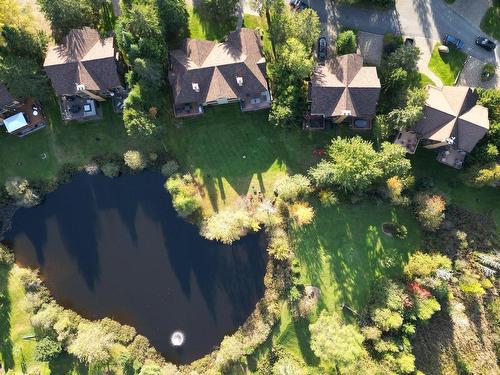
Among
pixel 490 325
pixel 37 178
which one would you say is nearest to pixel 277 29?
pixel 37 178

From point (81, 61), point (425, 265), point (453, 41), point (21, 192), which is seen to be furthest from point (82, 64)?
point (425, 265)

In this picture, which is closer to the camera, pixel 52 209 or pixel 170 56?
pixel 170 56

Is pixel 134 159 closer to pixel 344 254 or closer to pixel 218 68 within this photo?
pixel 218 68

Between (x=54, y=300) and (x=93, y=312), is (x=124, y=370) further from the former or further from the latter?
(x=54, y=300)

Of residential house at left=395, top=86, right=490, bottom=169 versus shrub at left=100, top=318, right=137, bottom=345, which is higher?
residential house at left=395, top=86, right=490, bottom=169

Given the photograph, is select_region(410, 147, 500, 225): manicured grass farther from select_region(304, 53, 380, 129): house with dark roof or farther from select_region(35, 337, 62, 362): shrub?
select_region(35, 337, 62, 362): shrub

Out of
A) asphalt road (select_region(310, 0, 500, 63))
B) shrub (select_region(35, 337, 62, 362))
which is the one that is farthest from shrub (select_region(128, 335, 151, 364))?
asphalt road (select_region(310, 0, 500, 63))

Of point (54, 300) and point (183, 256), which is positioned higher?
point (183, 256)
